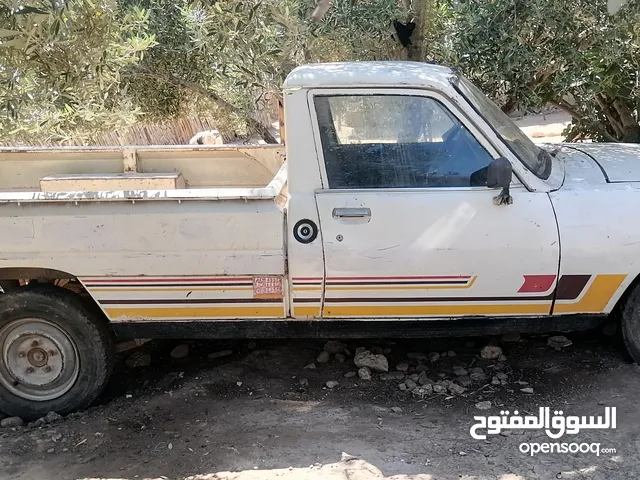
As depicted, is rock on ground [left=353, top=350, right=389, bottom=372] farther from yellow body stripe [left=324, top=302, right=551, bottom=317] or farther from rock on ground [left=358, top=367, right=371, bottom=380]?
yellow body stripe [left=324, top=302, right=551, bottom=317]

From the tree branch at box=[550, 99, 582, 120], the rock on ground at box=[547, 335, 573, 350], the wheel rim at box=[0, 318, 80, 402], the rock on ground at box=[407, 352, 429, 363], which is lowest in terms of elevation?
the rock on ground at box=[407, 352, 429, 363]

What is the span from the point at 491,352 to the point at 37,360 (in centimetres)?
280

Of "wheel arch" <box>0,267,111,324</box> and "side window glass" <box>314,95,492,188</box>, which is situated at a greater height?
"side window glass" <box>314,95,492,188</box>

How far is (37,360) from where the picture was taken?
12.2ft

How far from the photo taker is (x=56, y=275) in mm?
3525

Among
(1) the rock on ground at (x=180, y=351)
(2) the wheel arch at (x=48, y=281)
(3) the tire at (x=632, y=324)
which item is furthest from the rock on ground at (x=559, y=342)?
(2) the wheel arch at (x=48, y=281)

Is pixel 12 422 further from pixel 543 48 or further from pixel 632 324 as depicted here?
pixel 543 48

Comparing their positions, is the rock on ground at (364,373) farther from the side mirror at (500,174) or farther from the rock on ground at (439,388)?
the side mirror at (500,174)

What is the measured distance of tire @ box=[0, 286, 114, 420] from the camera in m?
3.61

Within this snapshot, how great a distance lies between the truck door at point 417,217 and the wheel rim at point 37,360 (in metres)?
1.56

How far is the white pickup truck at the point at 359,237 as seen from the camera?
3369 millimetres

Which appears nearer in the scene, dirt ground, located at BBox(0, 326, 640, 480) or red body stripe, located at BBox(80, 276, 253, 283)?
dirt ground, located at BBox(0, 326, 640, 480)

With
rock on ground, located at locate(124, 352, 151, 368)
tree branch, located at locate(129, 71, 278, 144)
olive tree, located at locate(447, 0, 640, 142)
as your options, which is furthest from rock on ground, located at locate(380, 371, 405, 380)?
tree branch, located at locate(129, 71, 278, 144)

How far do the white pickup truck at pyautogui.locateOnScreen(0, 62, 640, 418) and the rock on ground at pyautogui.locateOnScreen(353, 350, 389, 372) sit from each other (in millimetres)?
518
